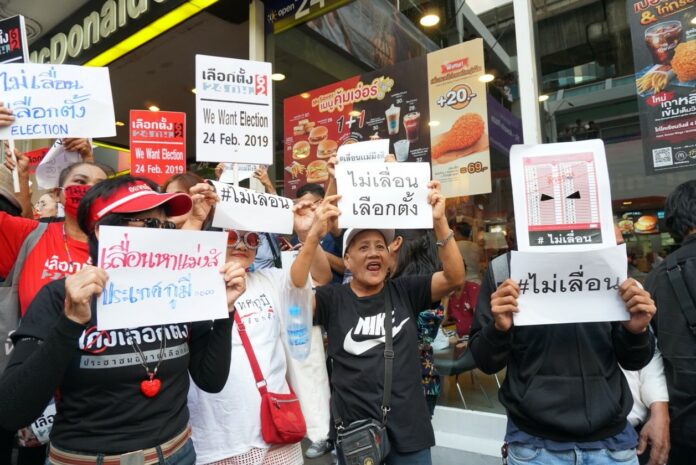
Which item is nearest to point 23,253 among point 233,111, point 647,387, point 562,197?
point 233,111

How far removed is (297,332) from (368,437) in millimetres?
577

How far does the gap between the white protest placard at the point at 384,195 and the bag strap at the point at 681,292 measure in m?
1.12

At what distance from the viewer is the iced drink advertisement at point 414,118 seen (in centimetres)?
426

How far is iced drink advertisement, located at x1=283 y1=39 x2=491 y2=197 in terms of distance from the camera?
4258mm

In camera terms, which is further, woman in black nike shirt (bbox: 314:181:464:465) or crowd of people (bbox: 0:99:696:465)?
woman in black nike shirt (bbox: 314:181:464:465)

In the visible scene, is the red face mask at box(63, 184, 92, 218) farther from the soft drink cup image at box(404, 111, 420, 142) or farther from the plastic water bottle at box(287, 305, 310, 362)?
the soft drink cup image at box(404, 111, 420, 142)

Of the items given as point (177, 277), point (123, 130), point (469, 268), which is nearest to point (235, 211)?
point (177, 277)

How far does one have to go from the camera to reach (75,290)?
56.0 inches

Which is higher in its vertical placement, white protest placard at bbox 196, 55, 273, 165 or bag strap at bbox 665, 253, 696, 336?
white protest placard at bbox 196, 55, 273, 165

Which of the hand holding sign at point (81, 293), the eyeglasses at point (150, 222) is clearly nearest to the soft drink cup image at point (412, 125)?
the eyeglasses at point (150, 222)

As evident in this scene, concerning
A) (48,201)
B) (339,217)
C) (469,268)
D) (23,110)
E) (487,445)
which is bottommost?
(487,445)

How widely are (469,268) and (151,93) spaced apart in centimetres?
713

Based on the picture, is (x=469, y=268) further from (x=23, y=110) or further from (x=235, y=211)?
(x=23, y=110)

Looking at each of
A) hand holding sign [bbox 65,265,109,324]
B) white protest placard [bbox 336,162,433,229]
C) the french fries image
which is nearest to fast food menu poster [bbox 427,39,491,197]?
the french fries image
